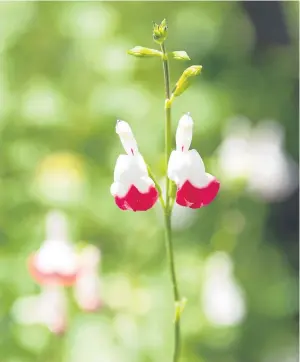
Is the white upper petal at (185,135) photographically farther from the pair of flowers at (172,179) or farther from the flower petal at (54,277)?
the flower petal at (54,277)

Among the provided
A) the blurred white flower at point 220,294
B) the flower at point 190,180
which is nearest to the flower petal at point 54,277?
the blurred white flower at point 220,294

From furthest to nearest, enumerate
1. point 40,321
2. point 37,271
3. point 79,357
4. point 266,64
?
point 266,64
point 79,357
point 40,321
point 37,271

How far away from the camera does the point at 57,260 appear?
A: 4.28ft

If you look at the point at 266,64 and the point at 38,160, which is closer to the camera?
the point at 38,160

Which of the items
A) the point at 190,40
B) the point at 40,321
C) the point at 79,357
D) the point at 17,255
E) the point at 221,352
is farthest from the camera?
the point at 190,40

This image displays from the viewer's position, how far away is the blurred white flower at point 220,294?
1753mm

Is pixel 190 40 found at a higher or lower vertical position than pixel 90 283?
higher

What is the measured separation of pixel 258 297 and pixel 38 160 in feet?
2.41

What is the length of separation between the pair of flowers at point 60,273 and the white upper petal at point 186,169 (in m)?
0.61

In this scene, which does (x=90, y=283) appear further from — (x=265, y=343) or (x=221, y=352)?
(x=265, y=343)

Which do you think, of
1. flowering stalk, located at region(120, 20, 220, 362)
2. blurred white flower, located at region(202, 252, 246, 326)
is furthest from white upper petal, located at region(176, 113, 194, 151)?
blurred white flower, located at region(202, 252, 246, 326)

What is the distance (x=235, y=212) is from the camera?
2049 millimetres

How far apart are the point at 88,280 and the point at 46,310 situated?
4.0 inches

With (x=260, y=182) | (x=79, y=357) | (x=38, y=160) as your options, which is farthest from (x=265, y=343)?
(x=38, y=160)
